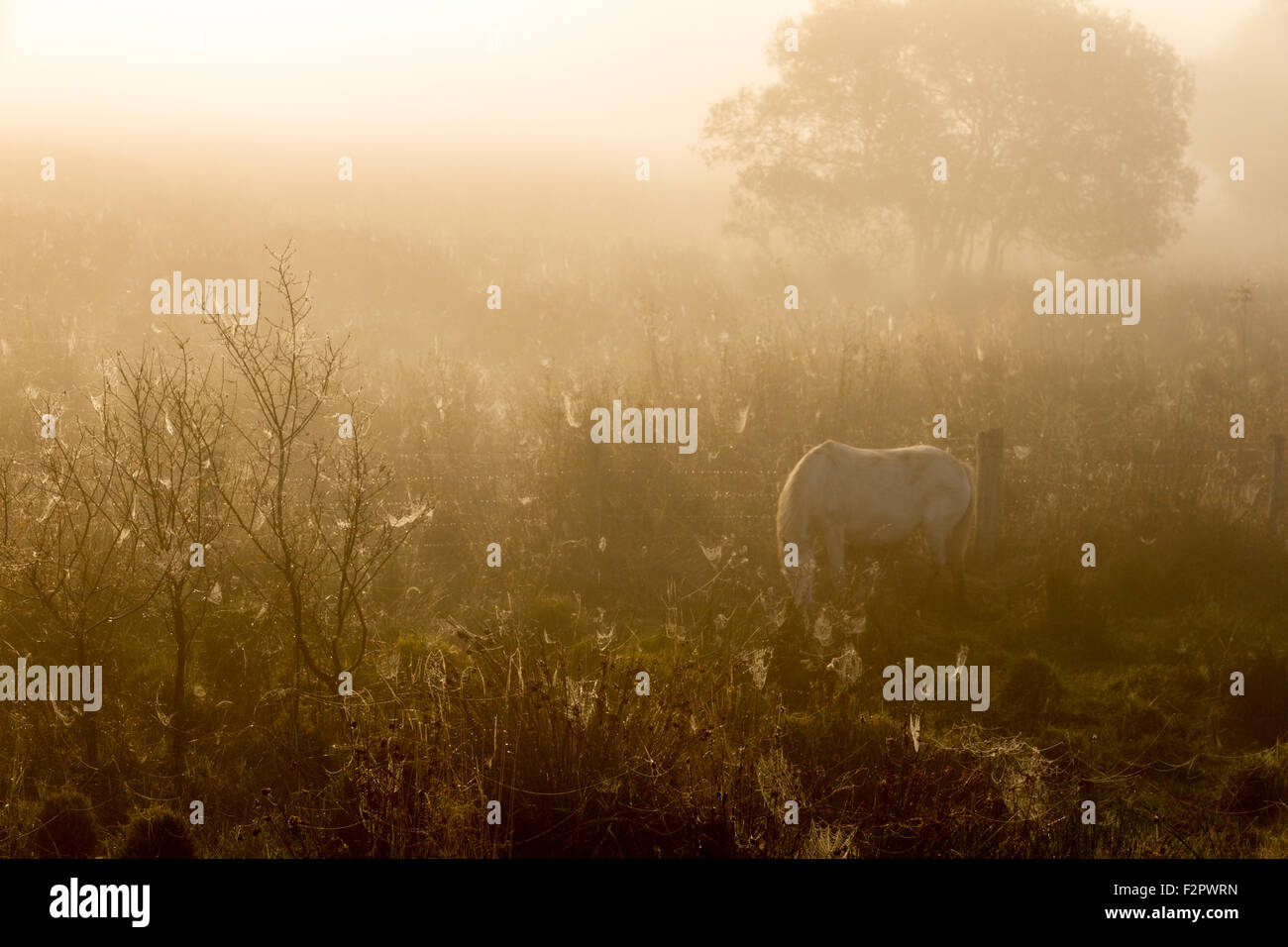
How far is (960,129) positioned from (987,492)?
1991cm

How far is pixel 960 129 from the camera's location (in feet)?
91.4

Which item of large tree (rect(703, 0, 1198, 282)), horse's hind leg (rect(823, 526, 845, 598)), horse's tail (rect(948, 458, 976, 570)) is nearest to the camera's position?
horse's hind leg (rect(823, 526, 845, 598))

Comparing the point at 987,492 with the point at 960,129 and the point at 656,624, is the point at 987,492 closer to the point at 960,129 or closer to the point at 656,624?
the point at 656,624

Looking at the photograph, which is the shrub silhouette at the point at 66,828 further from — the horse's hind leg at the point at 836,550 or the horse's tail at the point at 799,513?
the horse's hind leg at the point at 836,550

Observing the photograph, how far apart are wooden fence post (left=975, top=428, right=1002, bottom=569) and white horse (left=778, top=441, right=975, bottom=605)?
0.49m

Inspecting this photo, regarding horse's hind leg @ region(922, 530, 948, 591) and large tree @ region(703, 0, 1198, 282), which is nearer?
horse's hind leg @ region(922, 530, 948, 591)

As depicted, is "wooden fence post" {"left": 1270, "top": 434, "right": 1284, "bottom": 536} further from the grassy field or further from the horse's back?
the horse's back

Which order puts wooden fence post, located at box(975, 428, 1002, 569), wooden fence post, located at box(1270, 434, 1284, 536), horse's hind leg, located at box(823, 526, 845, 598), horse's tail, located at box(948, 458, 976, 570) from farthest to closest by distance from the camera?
1. wooden fence post, located at box(975, 428, 1002, 569)
2. wooden fence post, located at box(1270, 434, 1284, 536)
3. horse's tail, located at box(948, 458, 976, 570)
4. horse's hind leg, located at box(823, 526, 845, 598)

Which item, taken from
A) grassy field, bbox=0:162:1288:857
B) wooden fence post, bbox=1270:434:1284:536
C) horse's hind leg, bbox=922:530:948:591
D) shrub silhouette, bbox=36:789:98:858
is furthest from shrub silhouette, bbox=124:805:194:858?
wooden fence post, bbox=1270:434:1284:536

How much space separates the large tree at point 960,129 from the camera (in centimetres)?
2719

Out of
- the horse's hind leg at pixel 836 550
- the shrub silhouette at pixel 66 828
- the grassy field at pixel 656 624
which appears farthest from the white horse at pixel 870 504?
Answer: the shrub silhouette at pixel 66 828

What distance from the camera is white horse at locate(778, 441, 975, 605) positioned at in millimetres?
9375

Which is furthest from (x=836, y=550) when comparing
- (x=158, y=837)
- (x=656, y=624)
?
(x=158, y=837)
